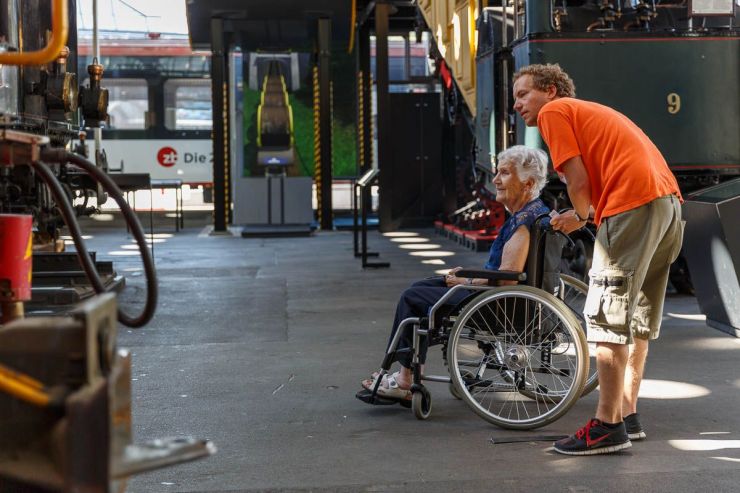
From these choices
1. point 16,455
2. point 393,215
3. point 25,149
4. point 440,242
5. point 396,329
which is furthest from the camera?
point 393,215

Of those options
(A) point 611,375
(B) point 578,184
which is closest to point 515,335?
(A) point 611,375

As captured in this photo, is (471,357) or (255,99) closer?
(471,357)

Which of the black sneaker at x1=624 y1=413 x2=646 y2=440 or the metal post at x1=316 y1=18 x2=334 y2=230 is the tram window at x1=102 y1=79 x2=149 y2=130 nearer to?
the metal post at x1=316 y1=18 x2=334 y2=230

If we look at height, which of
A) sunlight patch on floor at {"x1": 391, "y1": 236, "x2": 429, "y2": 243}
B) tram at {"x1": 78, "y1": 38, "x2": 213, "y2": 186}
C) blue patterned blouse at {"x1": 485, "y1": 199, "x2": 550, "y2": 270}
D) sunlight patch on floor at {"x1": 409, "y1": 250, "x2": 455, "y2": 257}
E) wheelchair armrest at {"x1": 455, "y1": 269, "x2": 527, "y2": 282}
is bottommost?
sunlight patch on floor at {"x1": 409, "y1": 250, "x2": 455, "y2": 257}

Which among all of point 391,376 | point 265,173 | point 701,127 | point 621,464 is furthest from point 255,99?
point 621,464

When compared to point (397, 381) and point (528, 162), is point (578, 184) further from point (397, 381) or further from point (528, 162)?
point (397, 381)

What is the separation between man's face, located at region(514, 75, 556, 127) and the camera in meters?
5.25

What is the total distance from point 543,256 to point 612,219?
0.72 meters

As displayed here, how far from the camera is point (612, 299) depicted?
16.2ft

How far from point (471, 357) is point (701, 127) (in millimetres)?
3953

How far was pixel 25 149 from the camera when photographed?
9.75 ft

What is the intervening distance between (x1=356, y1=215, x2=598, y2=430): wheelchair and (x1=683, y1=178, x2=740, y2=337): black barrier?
2312mm

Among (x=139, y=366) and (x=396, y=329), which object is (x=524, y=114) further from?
(x=139, y=366)

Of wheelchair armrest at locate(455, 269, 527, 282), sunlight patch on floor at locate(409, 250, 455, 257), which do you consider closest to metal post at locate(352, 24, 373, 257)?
sunlight patch on floor at locate(409, 250, 455, 257)
